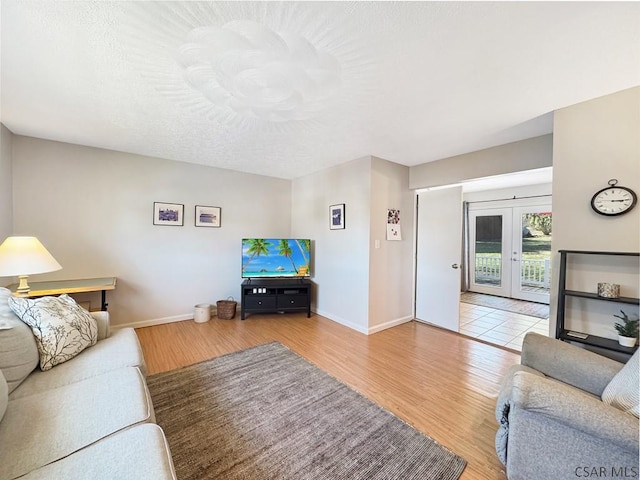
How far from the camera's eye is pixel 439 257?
361cm

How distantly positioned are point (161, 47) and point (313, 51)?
2.74ft

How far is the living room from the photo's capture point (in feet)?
6.10

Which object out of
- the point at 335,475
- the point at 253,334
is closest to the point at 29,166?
the point at 253,334

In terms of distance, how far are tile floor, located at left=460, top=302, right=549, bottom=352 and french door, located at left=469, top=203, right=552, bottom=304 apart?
4.11ft

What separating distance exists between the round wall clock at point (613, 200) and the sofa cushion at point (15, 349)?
3691 mm

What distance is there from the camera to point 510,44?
1345 mm

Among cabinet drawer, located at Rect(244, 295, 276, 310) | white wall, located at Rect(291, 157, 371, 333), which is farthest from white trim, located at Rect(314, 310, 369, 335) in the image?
cabinet drawer, located at Rect(244, 295, 276, 310)

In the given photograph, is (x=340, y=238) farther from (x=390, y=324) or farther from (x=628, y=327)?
(x=628, y=327)

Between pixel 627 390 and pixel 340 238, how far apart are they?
2.87m


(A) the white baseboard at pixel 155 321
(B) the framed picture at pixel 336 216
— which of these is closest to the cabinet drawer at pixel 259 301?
(A) the white baseboard at pixel 155 321

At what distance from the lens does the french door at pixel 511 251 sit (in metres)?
4.99

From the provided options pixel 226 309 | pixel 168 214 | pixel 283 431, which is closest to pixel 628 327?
pixel 283 431

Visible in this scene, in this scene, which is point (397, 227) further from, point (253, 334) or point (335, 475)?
point (335, 475)

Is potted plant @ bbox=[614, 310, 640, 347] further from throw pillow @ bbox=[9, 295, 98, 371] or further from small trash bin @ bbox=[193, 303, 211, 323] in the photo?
small trash bin @ bbox=[193, 303, 211, 323]
